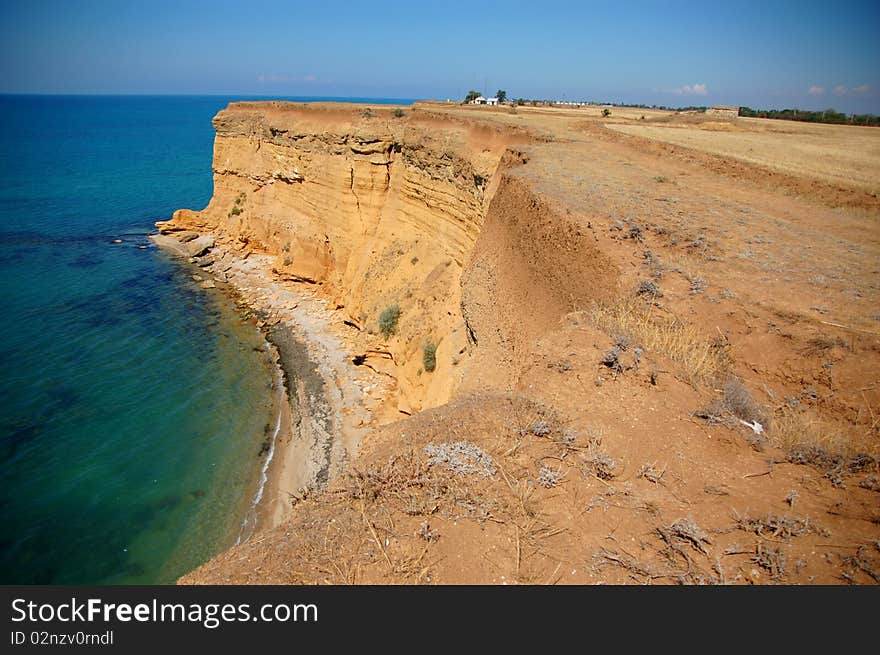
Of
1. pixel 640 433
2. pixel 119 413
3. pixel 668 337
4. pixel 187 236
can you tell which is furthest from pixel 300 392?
pixel 187 236

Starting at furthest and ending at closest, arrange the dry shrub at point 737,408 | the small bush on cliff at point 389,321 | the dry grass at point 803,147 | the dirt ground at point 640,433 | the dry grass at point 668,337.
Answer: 1. the small bush on cliff at point 389,321
2. the dry grass at point 803,147
3. the dry grass at point 668,337
4. the dry shrub at point 737,408
5. the dirt ground at point 640,433

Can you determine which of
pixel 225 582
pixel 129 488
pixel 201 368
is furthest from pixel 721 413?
pixel 201 368

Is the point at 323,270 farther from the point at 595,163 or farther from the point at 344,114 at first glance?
the point at 595,163

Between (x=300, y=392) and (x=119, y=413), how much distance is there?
6529mm

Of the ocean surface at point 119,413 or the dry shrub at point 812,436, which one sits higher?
the dry shrub at point 812,436

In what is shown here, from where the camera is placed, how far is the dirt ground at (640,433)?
4.24m

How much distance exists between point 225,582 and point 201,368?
1778 cm

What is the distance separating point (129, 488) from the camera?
1413cm

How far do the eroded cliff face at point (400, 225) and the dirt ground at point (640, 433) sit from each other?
0.32 meters

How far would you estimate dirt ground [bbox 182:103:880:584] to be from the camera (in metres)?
4.24

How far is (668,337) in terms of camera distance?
753 cm

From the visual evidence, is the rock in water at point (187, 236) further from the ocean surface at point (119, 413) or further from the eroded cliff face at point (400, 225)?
the ocean surface at point (119, 413)

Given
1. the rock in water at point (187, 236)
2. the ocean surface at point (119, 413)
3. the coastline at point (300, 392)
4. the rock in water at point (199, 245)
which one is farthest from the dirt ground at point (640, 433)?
the rock in water at point (187, 236)

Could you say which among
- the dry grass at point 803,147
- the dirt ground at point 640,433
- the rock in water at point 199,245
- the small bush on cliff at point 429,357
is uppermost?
the dry grass at point 803,147
